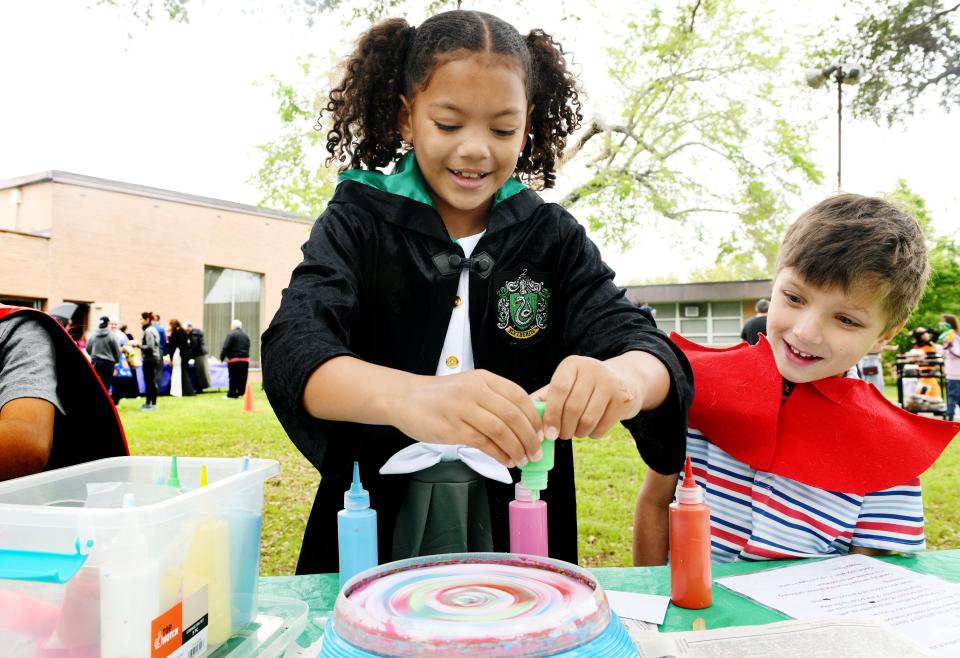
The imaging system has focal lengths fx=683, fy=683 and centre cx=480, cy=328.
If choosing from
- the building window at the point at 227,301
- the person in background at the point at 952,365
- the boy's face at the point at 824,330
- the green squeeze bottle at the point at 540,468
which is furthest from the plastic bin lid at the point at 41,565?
the building window at the point at 227,301

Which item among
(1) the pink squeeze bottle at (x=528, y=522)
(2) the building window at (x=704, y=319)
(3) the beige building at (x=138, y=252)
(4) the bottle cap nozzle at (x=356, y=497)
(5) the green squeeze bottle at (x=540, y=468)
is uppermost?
(3) the beige building at (x=138, y=252)

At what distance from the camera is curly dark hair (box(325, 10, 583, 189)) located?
121 cm

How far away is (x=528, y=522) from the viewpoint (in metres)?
0.95

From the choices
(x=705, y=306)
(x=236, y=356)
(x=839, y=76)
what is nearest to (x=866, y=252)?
(x=839, y=76)

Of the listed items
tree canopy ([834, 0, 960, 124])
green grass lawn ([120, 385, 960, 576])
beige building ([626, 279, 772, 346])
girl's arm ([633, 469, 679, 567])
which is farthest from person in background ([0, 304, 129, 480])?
beige building ([626, 279, 772, 346])

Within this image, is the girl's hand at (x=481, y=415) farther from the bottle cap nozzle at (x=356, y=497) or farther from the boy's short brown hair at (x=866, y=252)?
the boy's short brown hair at (x=866, y=252)

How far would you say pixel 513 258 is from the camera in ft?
4.23

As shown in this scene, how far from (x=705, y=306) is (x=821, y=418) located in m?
24.0

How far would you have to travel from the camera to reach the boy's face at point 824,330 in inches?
52.5

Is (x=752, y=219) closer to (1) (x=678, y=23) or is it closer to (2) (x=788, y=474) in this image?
(1) (x=678, y=23)

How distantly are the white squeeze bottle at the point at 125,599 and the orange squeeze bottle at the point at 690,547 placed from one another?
68 cm

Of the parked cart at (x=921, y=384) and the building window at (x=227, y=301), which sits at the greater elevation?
the building window at (x=227, y=301)

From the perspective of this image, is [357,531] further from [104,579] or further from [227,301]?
[227,301]

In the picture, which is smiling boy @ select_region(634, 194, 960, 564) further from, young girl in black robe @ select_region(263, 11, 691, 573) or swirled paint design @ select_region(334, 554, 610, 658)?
swirled paint design @ select_region(334, 554, 610, 658)
